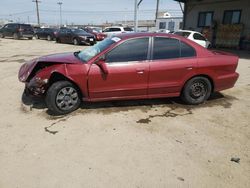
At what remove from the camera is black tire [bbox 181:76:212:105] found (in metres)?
5.19

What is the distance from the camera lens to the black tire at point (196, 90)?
17.0 feet

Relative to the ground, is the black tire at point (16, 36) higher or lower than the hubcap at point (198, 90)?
higher

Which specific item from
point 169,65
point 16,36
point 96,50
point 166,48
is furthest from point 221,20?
point 16,36

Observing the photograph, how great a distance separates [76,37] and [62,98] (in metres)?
16.8

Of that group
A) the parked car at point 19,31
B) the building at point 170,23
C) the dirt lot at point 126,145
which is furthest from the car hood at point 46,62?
the building at point 170,23

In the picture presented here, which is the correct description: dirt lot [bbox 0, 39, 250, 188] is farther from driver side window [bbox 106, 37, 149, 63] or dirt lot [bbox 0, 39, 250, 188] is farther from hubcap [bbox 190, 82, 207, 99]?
driver side window [bbox 106, 37, 149, 63]

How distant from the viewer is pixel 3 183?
2.83 meters

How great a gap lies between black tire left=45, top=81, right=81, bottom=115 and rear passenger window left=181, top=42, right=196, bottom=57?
7.79 feet

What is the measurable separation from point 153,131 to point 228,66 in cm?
255

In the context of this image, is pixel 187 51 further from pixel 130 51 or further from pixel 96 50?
pixel 96 50

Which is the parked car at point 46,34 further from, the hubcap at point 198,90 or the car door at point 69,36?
the hubcap at point 198,90

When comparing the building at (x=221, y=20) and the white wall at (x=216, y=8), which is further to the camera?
the building at (x=221, y=20)

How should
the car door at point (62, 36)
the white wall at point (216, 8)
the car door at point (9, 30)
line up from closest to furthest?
the white wall at point (216, 8), the car door at point (62, 36), the car door at point (9, 30)

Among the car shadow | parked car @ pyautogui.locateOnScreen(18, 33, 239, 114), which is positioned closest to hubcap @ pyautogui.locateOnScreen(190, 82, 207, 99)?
parked car @ pyautogui.locateOnScreen(18, 33, 239, 114)
